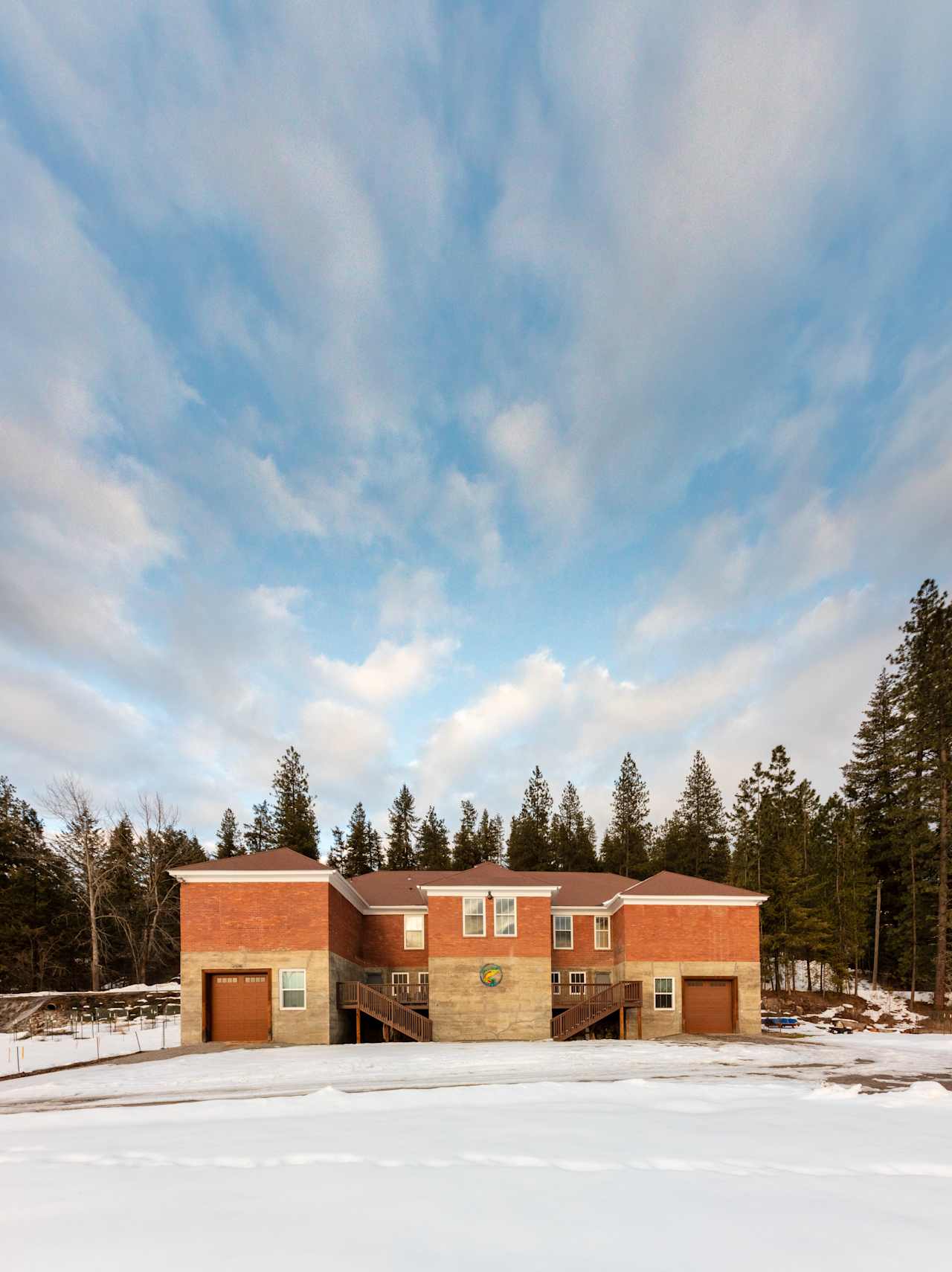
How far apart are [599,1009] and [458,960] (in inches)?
246

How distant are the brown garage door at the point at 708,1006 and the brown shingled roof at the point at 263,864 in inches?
656

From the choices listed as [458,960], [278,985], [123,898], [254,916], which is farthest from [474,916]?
[123,898]

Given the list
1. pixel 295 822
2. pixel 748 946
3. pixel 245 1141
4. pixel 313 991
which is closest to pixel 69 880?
pixel 295 822

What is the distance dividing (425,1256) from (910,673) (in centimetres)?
4899

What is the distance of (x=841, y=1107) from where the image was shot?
12680mm

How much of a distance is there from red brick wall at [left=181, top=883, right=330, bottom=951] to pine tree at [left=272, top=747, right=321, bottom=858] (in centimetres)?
3874

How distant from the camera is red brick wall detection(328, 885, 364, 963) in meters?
29.9

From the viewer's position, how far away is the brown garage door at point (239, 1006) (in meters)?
28.1

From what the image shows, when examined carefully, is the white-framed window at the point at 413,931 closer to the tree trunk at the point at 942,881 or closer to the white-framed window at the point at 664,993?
the white-framed window at the point at 664,993

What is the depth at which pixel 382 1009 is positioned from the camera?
3009cm

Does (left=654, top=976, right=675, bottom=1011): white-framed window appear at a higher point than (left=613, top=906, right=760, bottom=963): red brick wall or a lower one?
lower

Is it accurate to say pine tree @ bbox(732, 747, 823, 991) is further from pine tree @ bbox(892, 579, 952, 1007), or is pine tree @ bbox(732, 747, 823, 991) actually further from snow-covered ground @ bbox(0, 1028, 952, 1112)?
snow-covered ground @ bbox(0, 1028, 952, 1112)

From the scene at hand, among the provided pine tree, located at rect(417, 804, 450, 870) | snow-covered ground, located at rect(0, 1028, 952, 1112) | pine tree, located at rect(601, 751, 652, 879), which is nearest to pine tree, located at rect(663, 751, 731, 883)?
pine tree, located at rect(601, 751, 652, 879)

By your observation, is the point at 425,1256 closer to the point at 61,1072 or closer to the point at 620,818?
the point at 61,1072
